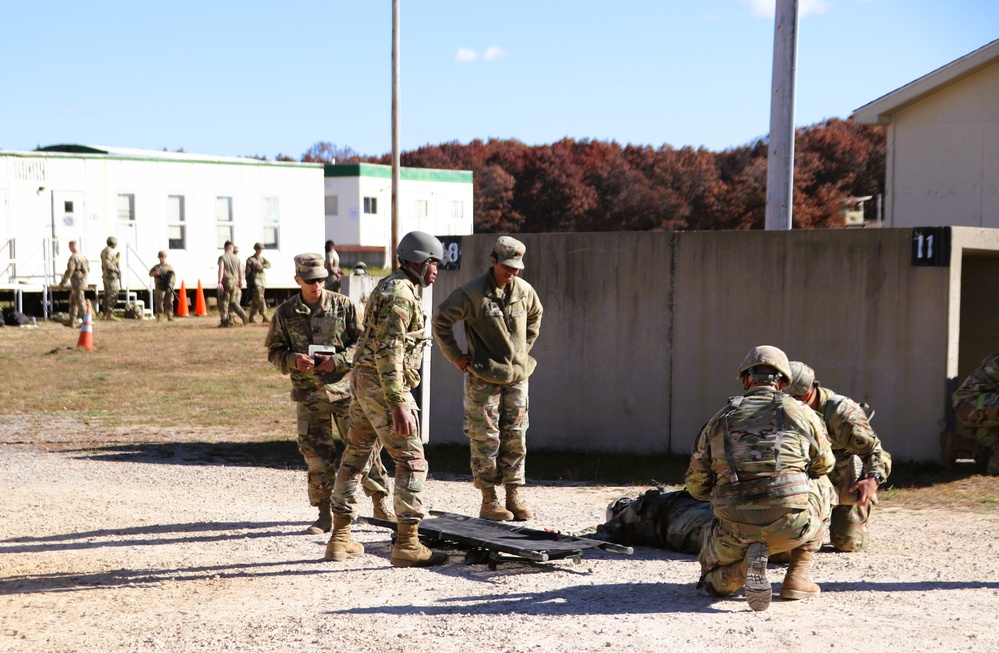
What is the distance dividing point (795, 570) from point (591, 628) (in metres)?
1.13

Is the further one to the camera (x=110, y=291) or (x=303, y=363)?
(x=110, y=291)

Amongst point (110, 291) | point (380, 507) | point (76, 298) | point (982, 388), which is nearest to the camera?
point (380, 507)

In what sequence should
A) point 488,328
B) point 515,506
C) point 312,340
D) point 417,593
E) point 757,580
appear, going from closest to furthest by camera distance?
1. point 757,580
2. point 417,593
3. point 312,340
4. point 488,328
5. point 515,506

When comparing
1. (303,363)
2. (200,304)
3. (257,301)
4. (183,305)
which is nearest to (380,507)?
(303,363)

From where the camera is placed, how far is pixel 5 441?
12.5 meters

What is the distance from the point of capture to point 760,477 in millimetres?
5668

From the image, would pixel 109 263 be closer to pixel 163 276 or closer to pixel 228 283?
pixel 163 276

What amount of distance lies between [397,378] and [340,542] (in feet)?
3.75

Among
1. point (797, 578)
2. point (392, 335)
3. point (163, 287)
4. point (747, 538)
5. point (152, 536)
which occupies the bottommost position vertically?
point (152, 536)

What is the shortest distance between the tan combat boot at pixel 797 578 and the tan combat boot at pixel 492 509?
257 centimetres

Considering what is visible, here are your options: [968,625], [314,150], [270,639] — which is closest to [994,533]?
[968,625]

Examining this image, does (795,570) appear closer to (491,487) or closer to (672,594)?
(672,594)

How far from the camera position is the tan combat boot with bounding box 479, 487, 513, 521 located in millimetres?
8164

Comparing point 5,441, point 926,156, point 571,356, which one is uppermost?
point 926,156
